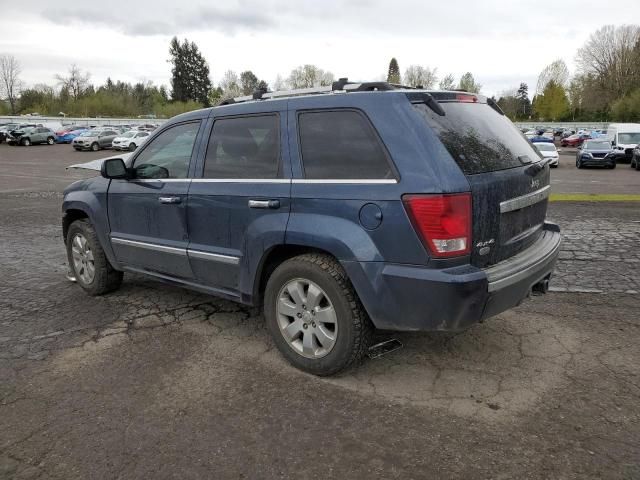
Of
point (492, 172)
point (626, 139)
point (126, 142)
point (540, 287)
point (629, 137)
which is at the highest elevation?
point (126, 142)

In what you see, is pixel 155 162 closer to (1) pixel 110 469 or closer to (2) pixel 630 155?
(1) pixel 110 469

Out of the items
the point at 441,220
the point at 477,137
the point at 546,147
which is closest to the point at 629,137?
the point at 546,147

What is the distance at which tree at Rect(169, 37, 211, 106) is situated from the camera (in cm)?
10888

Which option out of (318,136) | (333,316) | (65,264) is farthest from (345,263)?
(65,264)

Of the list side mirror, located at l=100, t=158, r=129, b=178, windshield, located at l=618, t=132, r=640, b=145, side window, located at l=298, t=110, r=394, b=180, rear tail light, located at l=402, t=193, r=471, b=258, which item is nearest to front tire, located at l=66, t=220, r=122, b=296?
side mirror, located at l=100, t=158, r=129, b=178

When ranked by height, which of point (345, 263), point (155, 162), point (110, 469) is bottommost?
point (110, 469)

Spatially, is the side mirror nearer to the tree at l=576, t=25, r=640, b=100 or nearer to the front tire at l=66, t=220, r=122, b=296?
the front tire at l=66, t=220, r=122, b=296

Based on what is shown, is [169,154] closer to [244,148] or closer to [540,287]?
[244,148]

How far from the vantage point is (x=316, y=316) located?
3465mm

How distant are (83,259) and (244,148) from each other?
254cm

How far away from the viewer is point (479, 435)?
2.87 meters

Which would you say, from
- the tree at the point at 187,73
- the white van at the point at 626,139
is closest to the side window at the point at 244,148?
the white van at the point at 626,139

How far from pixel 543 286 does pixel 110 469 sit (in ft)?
9.77

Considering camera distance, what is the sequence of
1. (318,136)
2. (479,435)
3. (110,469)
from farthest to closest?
(318,136) < (479,435) < (110,469)
